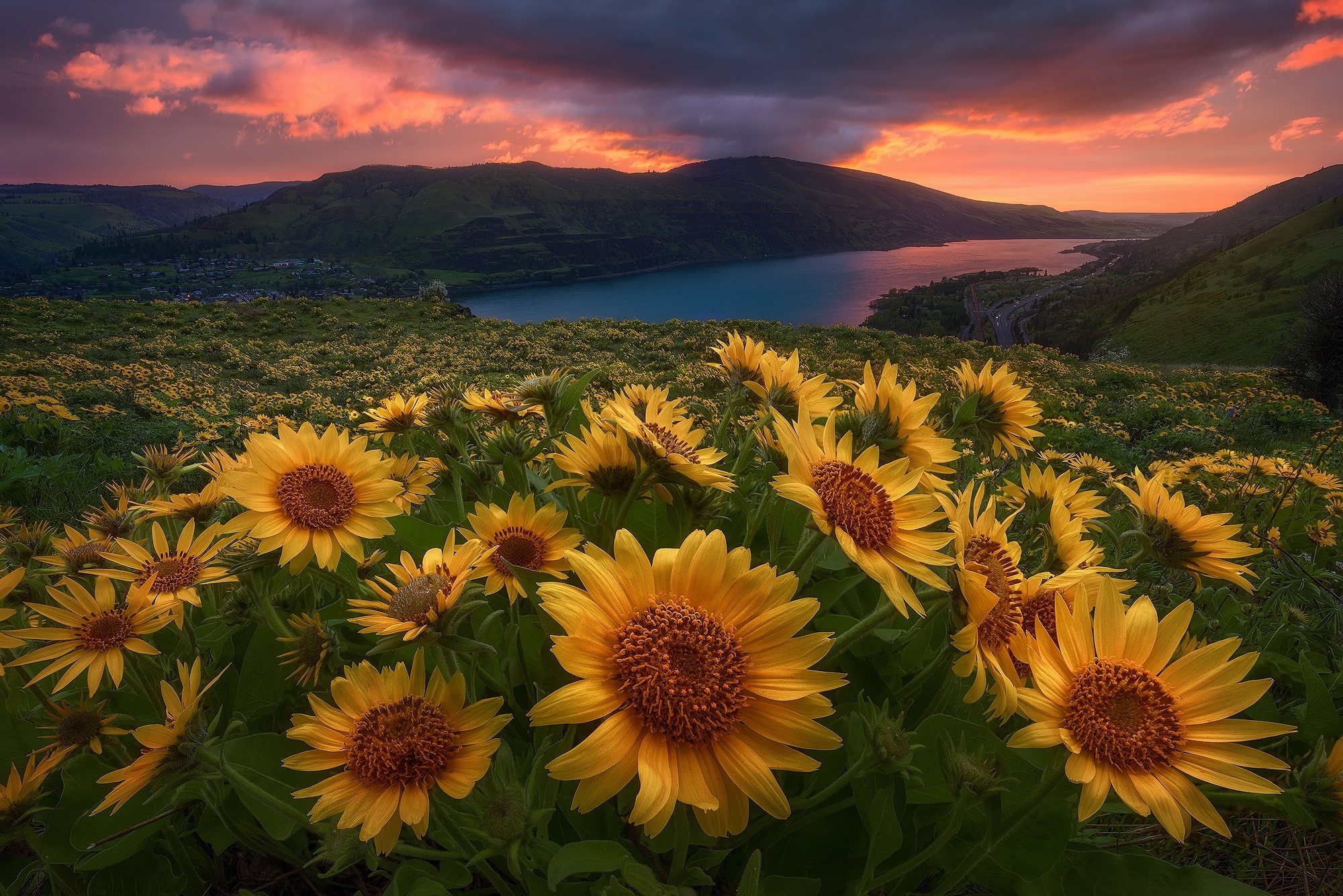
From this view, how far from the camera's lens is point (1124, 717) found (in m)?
1.17

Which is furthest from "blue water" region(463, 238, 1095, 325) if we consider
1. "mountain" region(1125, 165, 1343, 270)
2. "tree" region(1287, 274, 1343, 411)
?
"tree" region(1287, 274, 1343, 411)

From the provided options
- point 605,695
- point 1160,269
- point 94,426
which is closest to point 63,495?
point 94,426

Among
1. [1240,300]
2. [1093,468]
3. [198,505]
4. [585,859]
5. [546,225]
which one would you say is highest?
[546,225]

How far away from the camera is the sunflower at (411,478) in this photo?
6.89 ft

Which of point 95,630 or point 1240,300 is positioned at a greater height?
point 95,630

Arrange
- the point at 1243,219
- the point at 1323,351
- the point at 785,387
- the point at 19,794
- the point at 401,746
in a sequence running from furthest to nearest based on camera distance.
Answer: the point at 1243,219 → the point at 1323,351 → the point at 785,387 → the point at 19,794 → the point at 401,746

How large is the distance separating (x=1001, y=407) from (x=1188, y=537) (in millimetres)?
709

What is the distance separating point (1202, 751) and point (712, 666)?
0.99 metres

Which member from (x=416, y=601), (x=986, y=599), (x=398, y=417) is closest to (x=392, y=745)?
(x=416, y=601)

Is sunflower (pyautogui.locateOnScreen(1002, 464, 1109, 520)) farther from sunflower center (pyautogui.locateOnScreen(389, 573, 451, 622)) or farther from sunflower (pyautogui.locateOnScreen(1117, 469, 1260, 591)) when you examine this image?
sunflower center (pyautogui.locateOnScreen(389, 573, 451, 622))

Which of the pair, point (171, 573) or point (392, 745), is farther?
point (171, 573)

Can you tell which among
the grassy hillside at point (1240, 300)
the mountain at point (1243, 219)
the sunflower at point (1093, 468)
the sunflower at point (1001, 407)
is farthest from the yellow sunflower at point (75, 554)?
the mountain at point (1243, 219)

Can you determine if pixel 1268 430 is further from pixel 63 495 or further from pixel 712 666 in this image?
pixel 63 495

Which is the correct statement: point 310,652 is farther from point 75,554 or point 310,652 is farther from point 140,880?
point 75,554
